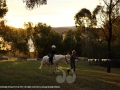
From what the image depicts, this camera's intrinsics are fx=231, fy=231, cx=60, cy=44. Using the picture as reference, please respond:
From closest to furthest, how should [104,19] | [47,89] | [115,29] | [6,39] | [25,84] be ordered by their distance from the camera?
[47,89]
[25,84]
[104,19]
[115,29]
[6,39]

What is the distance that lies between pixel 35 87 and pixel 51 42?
68.6 m

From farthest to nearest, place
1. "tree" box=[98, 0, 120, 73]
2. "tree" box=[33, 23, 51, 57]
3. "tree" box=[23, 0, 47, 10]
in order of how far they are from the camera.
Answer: "tree" box=[33, 23, 51, 57] < "tree" box=[98, 0, 120, 73] < "tree" box=[23, 0, 47, 10]

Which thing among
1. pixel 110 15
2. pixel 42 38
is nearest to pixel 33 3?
pixel 110 15

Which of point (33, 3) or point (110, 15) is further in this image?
point (110, 15)

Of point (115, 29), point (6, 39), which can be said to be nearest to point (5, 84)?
point (115, 29)

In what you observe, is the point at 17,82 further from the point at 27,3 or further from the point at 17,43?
the point at 17,43

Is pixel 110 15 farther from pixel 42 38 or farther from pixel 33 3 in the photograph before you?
pixel 42 38

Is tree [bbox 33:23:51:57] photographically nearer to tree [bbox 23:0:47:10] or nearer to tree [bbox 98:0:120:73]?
tree [bbox 98:0:120:73]

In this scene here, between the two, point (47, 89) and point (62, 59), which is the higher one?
point (62, 59)

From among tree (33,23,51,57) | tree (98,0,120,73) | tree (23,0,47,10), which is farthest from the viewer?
tree (33,23,51,57)

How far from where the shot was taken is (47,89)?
13.8 metres

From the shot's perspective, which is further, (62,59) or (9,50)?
(9,50)

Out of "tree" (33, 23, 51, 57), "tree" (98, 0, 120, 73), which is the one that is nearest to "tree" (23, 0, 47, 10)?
"tree" (98, 0, 120, 73)

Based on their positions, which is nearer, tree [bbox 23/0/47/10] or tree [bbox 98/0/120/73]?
tree [bbox 23/0/47/10]
